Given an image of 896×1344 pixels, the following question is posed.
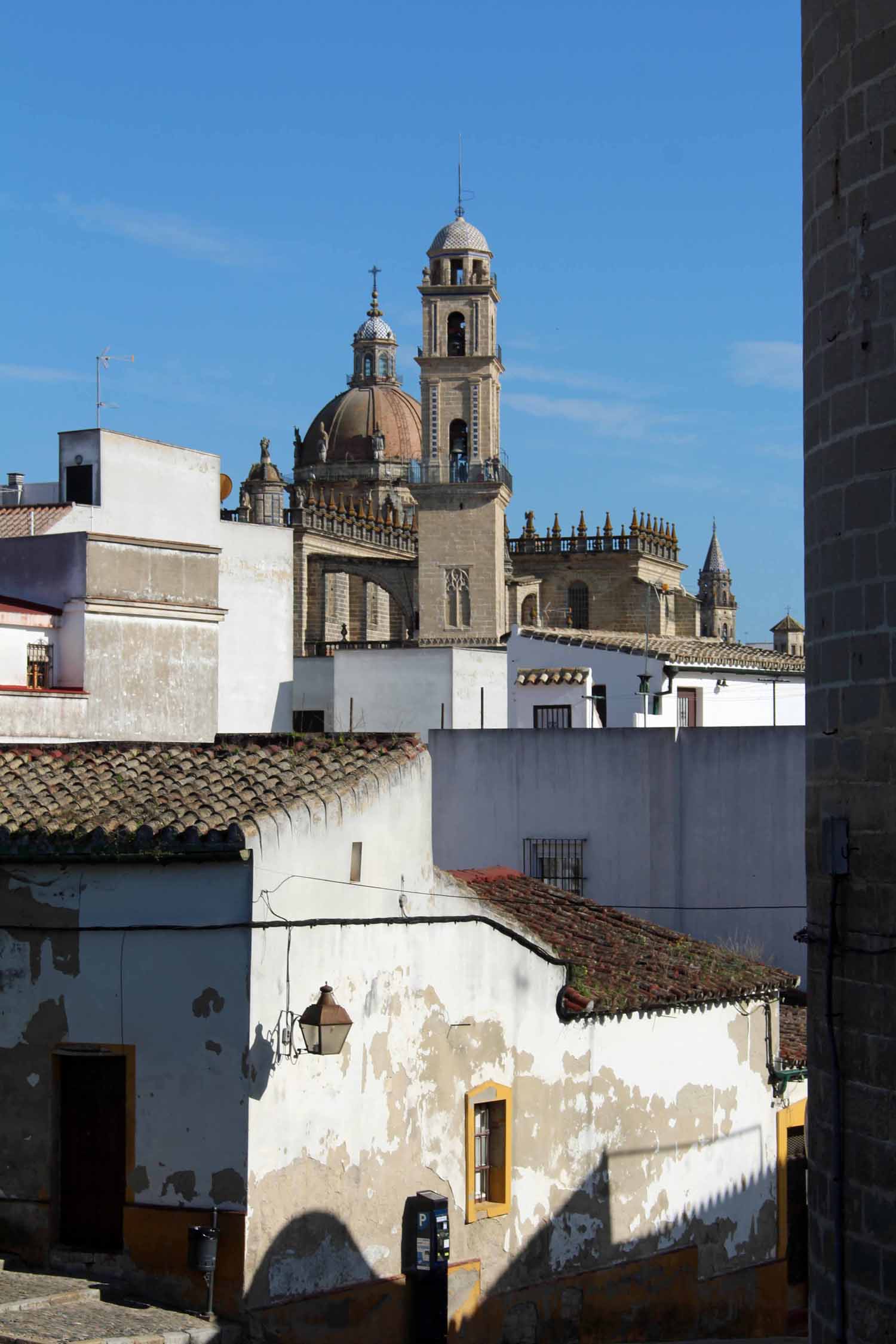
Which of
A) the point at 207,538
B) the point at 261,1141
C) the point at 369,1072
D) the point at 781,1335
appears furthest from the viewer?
the point at 207,538

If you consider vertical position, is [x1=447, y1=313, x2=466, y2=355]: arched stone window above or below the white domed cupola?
below

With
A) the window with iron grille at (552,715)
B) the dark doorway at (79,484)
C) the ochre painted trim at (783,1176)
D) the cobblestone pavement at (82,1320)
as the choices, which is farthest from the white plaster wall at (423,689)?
the cobblestone pavement at (82,1320)

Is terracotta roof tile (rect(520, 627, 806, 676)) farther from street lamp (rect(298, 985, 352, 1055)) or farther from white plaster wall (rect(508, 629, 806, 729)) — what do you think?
street lamp (rect(298, 985, 352, 1055))

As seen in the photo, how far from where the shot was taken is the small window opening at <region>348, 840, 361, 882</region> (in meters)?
11.7

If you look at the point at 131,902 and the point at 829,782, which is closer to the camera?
the point at 829,782

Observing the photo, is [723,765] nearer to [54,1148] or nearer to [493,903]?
[493,903]

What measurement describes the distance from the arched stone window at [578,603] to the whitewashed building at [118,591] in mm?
41680

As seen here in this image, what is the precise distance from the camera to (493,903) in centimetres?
1422

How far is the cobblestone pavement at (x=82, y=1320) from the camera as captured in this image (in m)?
9.63

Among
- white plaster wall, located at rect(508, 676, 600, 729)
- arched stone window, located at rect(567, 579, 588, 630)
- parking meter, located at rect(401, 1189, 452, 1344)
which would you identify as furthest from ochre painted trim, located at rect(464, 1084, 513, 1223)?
arched stone window, located at rect(567, 579, 588, 630)

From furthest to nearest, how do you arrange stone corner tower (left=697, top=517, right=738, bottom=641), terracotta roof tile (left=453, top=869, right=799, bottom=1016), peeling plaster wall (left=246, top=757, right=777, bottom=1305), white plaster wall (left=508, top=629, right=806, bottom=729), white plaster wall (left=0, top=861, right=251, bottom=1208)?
1. stone corner tower (left=697, top=517, right=738, bottom=641)
2. white plaster wall (left=508, top=629, right=806, bottom=729)
3. terracotta roof tile (left=453, top=869, right=799, bottom=1016)
4. peeling plaster wall (left=246, top=757, right=777, bottom=1305)
5. white plaster wall (left=0, top=861, right=251, bottom=1208)

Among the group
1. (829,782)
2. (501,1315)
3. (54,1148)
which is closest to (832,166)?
(829,782)

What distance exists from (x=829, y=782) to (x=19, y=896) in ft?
18.9

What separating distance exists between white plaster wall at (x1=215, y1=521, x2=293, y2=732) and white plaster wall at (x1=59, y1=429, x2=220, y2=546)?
6527 millimetres
